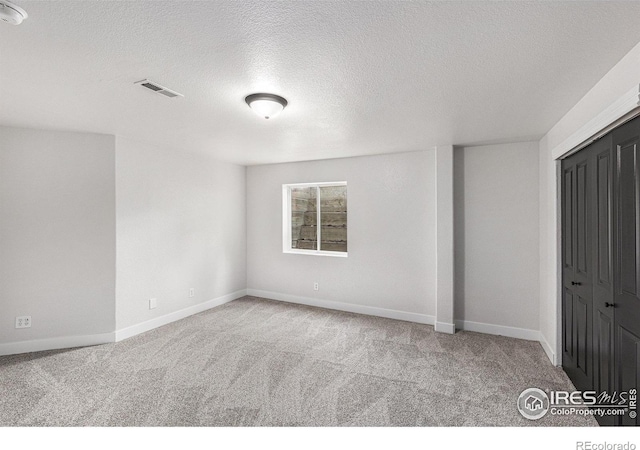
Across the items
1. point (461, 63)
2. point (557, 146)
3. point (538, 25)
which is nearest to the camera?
point (538, 25)

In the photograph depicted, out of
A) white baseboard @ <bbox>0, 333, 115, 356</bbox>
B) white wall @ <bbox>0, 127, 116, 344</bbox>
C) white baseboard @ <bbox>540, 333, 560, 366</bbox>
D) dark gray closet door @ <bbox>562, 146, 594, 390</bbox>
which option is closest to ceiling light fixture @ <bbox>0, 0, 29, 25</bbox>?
white wall @ <bbox>0, 127, 116, 344</bbox>

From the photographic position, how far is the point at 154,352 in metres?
3.38

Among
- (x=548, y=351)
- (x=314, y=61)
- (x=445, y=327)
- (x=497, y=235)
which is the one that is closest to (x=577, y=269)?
(x=548, y=351)

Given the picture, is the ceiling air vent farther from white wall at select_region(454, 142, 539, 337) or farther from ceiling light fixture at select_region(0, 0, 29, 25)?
white wall at select_region(454, 142, 539, 337)

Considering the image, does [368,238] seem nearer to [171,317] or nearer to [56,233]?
[171,317]

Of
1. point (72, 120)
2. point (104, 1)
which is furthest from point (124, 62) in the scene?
point (72, 120)

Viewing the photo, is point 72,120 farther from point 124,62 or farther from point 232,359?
point 232,359

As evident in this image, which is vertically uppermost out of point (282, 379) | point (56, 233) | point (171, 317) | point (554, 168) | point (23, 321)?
point (554, 168)

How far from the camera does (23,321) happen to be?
3389 millimetres

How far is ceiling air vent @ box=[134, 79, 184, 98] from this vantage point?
217 cm

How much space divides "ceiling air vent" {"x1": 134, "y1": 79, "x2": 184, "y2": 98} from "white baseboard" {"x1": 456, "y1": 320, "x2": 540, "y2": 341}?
4179mm

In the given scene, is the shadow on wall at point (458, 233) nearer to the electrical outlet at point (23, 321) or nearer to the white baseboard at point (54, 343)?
the white baseboard at point (54, 343)

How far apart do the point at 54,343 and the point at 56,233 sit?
1.23 meters

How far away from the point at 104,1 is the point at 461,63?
1.87 meters
